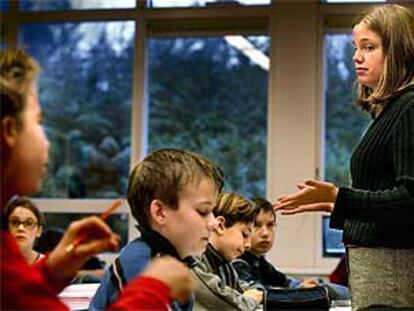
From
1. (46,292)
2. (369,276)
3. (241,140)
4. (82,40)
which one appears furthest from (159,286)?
(82,40)

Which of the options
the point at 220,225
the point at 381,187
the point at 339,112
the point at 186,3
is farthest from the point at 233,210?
the point at 186,3

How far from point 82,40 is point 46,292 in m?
4.74

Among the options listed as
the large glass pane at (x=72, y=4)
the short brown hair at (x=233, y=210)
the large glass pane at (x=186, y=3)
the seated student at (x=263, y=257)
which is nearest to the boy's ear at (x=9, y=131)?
the short brown hair at (x=233, y=210)

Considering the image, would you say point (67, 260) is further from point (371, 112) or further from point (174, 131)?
point (174, 131)

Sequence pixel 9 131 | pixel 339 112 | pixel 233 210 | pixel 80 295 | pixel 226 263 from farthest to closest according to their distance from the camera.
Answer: pixel 339 112 < pixel 233 210 < pixel 226 263 < pixel 80 295 < pixel 9 131

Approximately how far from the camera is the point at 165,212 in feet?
4.63

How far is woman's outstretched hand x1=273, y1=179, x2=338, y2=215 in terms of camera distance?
1.46 meters

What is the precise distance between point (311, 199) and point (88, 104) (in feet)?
13.5

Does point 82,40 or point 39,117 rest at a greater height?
point 82,40

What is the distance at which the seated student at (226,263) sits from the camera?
1.84m

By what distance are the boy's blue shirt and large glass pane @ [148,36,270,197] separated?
12.0 feet

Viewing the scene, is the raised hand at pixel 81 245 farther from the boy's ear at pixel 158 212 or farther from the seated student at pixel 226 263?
the seated student at pixel 226 263

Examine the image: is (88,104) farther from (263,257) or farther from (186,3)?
(263,257)

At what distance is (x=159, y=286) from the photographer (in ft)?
2.89
